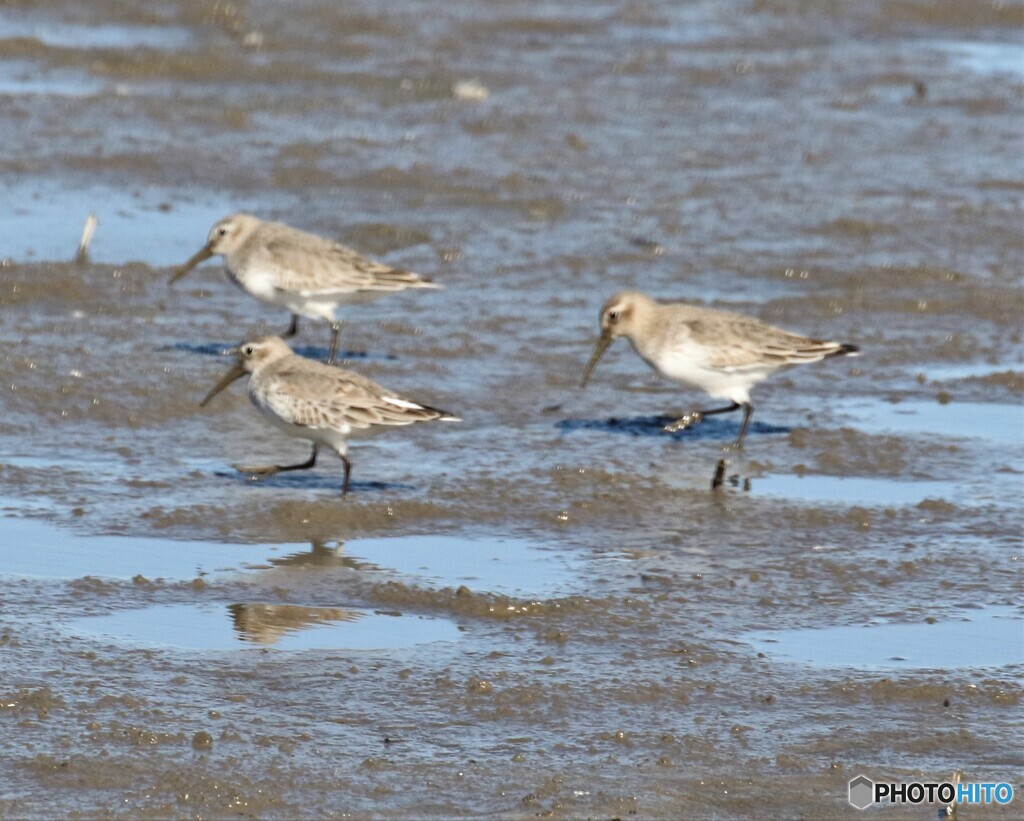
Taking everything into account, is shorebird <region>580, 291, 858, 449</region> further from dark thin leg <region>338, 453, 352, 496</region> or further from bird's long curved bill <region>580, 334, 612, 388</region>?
dark thin leg <region>338, 453, 352, 496</region>

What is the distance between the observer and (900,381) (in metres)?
12.8

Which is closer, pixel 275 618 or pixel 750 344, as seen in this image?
pixel 275 618

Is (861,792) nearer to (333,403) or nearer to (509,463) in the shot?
(333,403)

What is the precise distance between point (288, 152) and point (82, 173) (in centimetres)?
211

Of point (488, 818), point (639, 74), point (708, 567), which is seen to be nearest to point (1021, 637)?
point (708, 567)

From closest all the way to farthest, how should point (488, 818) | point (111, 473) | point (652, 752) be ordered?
1. point (488, 818)
2. point (652, 752)
3. point (111, 473)

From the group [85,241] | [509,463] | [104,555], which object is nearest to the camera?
[104,555]

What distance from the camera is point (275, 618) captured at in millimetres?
8422

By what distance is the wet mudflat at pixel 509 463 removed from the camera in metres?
7.17

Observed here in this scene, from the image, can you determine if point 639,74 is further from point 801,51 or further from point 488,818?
point 488,818

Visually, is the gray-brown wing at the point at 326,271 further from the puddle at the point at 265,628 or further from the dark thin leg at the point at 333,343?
the puddle at the point at 265,628

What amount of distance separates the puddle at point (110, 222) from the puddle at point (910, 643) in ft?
25.4

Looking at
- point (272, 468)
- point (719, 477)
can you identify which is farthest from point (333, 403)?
point (719, 477)

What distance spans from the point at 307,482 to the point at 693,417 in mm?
2463
